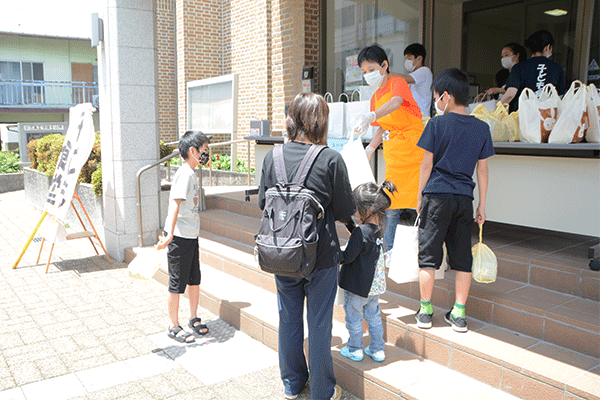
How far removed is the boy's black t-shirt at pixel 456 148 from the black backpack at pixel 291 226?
2.90 feet

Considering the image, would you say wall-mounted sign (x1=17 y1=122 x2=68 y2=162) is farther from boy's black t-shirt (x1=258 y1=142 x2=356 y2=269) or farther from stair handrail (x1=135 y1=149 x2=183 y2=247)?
boy's black t-shirt (x1=258 y1=142 x2=356 y2=269)

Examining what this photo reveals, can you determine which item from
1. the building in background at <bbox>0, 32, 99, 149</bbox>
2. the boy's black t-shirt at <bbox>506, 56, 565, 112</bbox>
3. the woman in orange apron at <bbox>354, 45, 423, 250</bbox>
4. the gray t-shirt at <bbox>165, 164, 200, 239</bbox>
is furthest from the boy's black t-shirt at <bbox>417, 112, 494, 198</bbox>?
the building in background at <bbox>0, 32, 99, 149</bbox>

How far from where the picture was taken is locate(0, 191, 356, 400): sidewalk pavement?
3268mm

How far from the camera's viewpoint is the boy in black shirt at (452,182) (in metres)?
3.08

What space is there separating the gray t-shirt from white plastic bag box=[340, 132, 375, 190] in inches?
48.5

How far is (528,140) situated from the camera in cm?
406

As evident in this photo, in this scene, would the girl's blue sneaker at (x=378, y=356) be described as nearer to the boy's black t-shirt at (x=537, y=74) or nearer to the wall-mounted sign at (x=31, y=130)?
the boy's black t-shirt at (x=537, y=74)

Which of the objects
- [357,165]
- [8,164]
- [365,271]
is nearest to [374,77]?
[357,165]

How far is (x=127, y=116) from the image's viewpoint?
240 inches

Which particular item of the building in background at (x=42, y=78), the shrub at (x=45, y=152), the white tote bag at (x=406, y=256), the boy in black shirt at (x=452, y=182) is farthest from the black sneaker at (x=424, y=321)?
the building in background at (x=42, y=78)

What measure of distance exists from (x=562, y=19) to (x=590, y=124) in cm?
429

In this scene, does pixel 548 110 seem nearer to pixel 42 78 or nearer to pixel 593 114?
pixel 593 114

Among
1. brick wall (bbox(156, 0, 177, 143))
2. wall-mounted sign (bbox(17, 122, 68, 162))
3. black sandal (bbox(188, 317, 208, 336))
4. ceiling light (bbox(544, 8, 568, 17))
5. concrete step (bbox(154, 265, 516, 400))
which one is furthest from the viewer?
wall-mounted sign (bbox(17, 122, 68, 162))

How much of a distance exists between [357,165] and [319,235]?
837 millimetres
